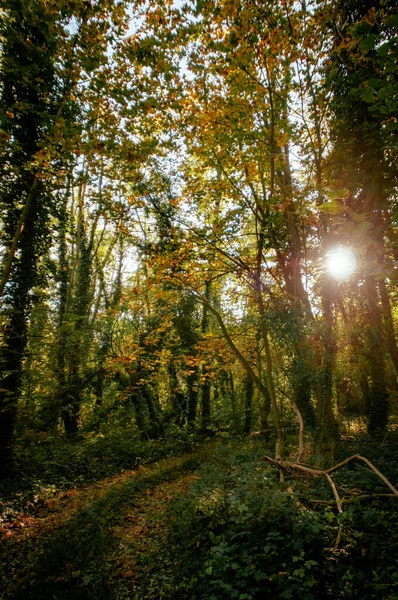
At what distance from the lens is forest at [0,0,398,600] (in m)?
3.54

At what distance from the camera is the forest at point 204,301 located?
354cm

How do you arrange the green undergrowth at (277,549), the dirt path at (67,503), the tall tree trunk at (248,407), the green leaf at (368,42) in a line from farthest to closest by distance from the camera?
1. the tall tree trunk at (248,407)
2. the dirt path at (67,503)
3. the green undergrowth at (277,549)
4. the green leaf at (368,42)

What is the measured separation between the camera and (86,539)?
15.6ft

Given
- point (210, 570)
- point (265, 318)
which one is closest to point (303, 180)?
point (265, 318)

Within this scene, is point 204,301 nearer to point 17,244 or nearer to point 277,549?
point 17,244

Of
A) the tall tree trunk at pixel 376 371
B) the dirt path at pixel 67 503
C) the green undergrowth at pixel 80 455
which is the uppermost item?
the tall tree trunk at pixel 376 371

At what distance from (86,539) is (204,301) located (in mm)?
6504

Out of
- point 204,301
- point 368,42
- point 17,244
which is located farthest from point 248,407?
point 368,42

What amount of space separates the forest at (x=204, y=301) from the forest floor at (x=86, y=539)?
0.04 m

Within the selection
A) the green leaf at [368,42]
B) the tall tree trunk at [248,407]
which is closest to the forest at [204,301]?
the green leaf at [368,42]

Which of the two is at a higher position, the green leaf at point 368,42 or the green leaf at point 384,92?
the green leaf at point 368,42

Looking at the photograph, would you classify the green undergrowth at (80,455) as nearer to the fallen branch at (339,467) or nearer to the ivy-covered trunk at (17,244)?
the ivy-covered trunk at (17,244)

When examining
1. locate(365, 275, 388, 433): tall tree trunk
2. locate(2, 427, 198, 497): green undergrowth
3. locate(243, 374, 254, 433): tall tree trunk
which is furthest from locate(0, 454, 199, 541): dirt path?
locate(365, 275, 388, 433): tall tree trunk

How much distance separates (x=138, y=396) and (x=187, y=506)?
825 centimetres
